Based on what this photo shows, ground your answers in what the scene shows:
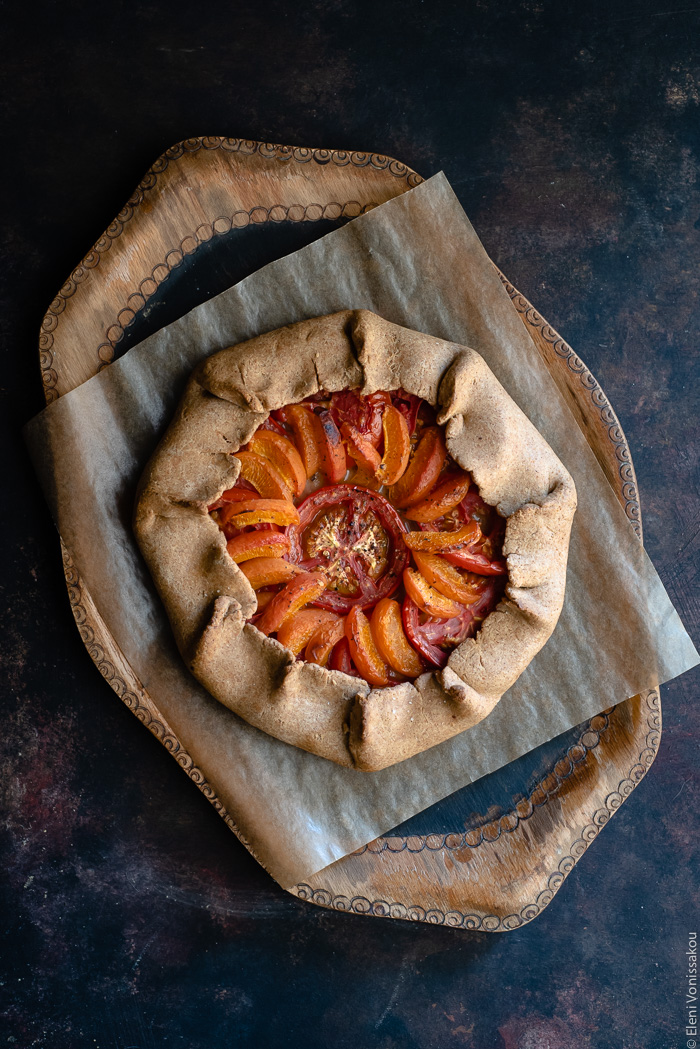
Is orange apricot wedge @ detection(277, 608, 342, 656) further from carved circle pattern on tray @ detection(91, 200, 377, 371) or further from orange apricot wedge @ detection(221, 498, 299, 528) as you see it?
carved circle pattern on tray @ detection(91, 200, 377, 371)

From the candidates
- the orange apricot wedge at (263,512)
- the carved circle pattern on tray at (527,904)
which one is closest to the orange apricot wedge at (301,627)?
the orange apricot wedge at (263,512)

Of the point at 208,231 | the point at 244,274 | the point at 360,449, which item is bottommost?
the point at 360,449

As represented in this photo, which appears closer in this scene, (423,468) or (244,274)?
(423,468)

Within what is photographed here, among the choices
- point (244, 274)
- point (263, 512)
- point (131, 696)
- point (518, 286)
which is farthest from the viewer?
point (518, 286)

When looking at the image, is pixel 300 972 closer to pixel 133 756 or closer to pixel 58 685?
pixel 133 756

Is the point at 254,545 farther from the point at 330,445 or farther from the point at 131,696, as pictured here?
the point at 131,696

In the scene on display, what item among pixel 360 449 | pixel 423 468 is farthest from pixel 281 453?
pixel 423 468

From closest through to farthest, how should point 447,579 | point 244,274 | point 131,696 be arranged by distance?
point 447,579, point 131,696, point 244,274

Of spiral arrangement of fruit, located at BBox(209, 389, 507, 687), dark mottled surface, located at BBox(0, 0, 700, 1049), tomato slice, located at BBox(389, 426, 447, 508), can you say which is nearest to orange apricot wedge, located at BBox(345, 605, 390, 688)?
spiral arrangement of fruit, located at BBox(209, 389, 507, 687)
